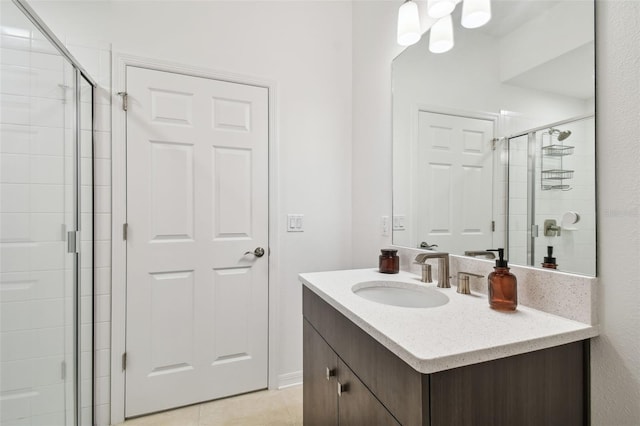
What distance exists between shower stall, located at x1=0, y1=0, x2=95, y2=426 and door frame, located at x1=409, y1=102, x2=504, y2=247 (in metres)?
1.58

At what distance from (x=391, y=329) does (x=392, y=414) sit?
20cm

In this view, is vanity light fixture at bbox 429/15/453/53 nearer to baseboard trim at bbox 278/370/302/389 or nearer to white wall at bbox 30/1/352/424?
white wall at bbox 30/1/352/424

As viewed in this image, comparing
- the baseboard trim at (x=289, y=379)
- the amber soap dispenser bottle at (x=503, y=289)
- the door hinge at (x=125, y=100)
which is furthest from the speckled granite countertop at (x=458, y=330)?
the door hinge at (x=125, y=100)

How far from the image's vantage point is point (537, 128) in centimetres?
96

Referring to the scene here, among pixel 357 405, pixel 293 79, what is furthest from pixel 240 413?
pixel 293 79

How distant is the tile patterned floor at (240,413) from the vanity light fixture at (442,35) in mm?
2017

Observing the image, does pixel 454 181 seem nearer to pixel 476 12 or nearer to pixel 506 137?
pixel 506 137

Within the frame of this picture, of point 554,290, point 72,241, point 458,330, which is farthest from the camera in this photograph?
point 72,241

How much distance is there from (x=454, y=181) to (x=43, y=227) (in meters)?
1.73

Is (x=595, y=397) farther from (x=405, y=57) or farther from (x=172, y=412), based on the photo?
(x=172, y=412)

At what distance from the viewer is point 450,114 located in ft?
4.39

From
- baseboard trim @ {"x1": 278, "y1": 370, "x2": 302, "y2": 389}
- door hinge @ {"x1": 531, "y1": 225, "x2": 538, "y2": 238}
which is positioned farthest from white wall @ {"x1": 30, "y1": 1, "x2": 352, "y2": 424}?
door hinge @ {"x1": 531, "y1": 225, "x2": 538, "y2": 238}

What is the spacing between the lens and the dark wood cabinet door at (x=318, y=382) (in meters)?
1.09

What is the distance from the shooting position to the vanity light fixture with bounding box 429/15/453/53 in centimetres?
131
